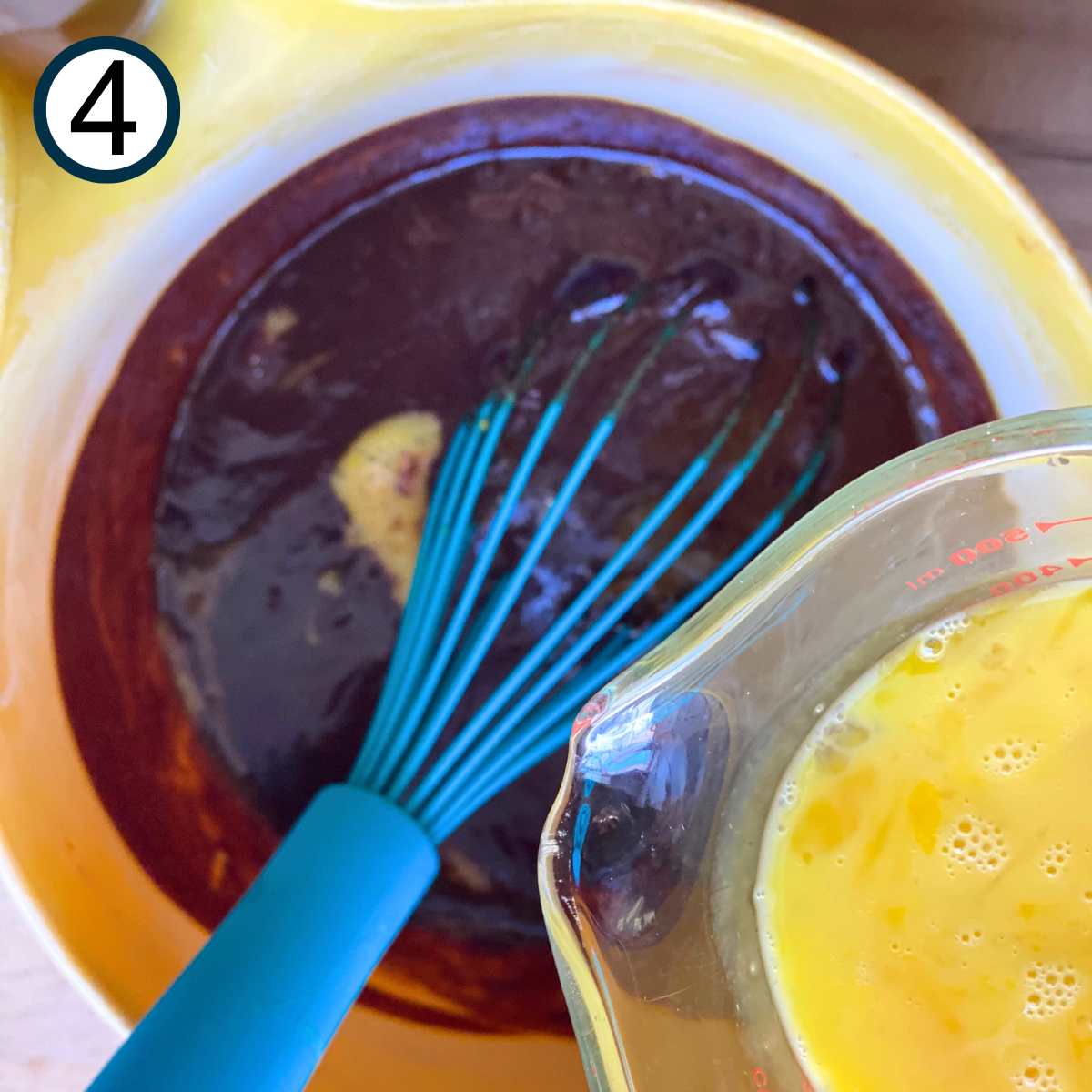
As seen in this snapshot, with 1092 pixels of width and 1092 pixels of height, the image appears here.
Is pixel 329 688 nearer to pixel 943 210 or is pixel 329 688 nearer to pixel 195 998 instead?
pixel 195 998

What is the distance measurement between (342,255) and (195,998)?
15.0 inches

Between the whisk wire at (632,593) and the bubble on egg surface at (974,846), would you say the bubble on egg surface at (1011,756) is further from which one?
the whisk wire at (632,593)

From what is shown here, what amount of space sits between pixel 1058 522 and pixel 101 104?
Result: 0.48 meters

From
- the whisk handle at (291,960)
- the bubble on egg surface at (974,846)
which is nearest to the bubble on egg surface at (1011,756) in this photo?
the bubble on egg surface at (974,846)

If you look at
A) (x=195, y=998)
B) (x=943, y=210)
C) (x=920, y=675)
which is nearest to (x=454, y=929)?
(x=195, y=998)

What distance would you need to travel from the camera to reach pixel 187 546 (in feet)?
1.89

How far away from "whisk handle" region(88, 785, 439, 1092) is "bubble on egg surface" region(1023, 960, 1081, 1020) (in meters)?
0.29

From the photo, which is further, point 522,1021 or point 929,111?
point 522,1021

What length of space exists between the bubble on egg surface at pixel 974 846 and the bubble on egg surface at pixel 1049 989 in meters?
0.06

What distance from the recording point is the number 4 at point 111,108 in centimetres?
47

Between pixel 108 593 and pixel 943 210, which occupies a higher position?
pixel 943 210

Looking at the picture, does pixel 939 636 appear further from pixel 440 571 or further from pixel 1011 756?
pixel 440 571

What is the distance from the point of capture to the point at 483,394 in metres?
0.55

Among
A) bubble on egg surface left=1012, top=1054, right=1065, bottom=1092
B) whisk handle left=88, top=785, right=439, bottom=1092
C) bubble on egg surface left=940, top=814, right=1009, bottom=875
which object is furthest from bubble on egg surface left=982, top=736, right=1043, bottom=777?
whisk handle left=88, top=785, right=439, bottom=1092
